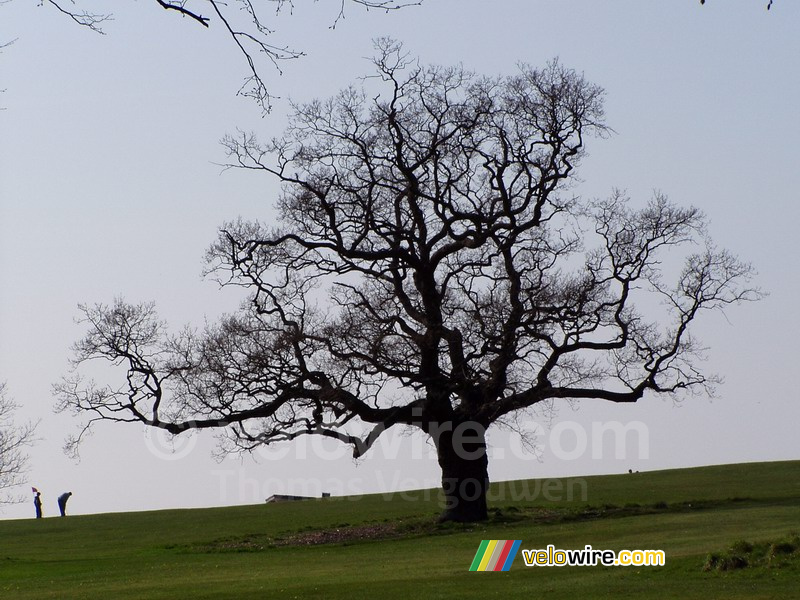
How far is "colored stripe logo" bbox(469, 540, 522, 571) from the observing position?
73.5 feet

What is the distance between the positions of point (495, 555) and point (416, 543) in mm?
4407

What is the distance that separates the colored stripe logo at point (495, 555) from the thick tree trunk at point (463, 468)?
5921 millimetres

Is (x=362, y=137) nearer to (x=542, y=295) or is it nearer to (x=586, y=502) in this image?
(x=542, y=295)

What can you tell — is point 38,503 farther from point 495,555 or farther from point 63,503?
point 495,555

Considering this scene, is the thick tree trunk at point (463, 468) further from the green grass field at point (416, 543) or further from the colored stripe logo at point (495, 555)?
the colored stripe logo at point (495, 555)

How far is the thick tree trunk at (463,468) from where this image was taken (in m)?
31.8

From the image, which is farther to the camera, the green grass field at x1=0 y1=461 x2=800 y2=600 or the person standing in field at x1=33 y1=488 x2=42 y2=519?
the person standing in field at x1=33 y1=488 x2=42 y2=519

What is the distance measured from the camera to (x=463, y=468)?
105ft

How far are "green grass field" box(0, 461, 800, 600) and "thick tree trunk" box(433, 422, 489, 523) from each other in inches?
32.3

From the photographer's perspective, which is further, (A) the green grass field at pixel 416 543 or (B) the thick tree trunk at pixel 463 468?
(B) the thick tree trunk at pixel 463 468

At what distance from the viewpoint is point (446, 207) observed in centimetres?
3250

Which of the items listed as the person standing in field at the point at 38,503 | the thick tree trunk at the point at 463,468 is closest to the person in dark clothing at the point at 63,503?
the person standing in field at the point at 38,503

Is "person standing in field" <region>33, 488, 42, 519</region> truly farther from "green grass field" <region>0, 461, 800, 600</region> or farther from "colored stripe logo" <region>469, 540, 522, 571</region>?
"colored stripe logo" <region>469, 540, 522, 571</region>

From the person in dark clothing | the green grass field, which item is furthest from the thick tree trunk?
the person in dark clothing
